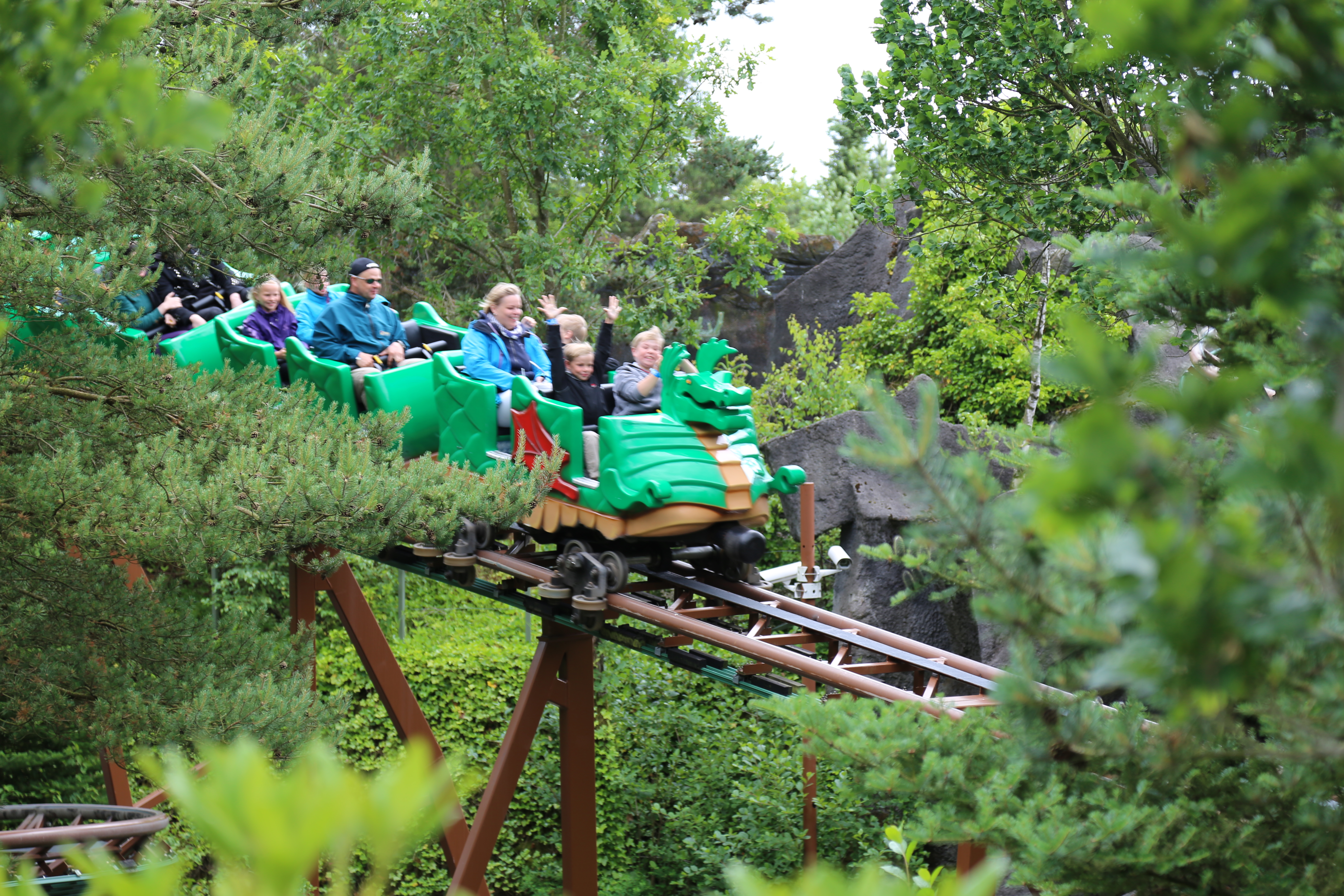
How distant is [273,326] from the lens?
635cm

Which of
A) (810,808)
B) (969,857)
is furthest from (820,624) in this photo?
(810,808)

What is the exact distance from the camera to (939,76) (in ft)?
17.0

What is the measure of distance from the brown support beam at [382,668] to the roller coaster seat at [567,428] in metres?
1.56

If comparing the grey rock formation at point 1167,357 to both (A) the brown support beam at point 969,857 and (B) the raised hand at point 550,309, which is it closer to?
(A) the brown support beam at point 969,857

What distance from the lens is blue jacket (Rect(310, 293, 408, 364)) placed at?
20.2ft

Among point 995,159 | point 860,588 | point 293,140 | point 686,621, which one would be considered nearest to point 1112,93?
point 995,159

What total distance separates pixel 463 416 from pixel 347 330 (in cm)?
114

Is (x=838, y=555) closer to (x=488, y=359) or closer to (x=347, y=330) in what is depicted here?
(x=488, y=359)

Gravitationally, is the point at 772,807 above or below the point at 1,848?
above

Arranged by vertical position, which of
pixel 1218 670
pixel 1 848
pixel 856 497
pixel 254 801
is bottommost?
pixel 1 848

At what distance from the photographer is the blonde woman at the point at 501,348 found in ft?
18.1

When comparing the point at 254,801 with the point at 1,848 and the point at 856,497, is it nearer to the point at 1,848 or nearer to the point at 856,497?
the point at 1,848

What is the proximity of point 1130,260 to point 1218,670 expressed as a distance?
0.30 meters

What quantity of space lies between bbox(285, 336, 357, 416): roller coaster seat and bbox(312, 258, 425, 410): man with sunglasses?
0.39ft
